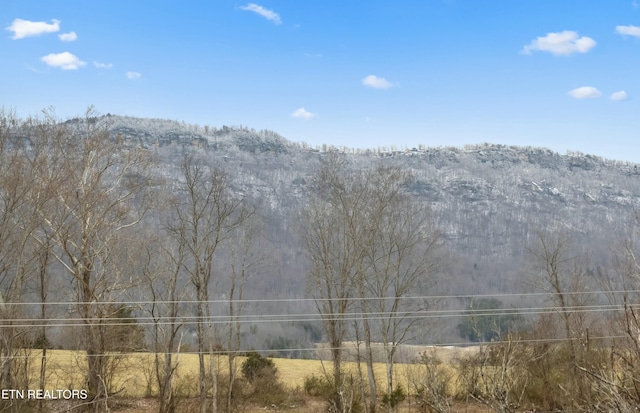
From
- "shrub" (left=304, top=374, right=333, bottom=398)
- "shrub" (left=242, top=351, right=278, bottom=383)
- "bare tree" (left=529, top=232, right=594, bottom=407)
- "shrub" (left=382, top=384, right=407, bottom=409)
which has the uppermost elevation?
"bare tree" (left=529, top=232, right=594, bottom=407)

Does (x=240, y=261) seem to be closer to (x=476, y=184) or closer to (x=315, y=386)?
(x=315, y=386)

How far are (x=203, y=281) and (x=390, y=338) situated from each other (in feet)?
29.5

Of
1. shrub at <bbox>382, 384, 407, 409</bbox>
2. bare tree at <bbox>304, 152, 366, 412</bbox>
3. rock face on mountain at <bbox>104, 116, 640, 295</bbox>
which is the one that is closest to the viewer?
shrub at <bbox>382, 384, 407, 409</bbox>

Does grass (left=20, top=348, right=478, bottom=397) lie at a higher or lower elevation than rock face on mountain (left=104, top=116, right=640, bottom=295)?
lower

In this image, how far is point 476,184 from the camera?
10488 centimetres

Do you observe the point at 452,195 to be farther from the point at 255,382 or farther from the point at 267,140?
the point at 255,382

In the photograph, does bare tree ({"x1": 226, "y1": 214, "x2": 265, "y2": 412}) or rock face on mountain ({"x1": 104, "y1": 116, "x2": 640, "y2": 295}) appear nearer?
bare tree ({"x1": 226, "y1": 214, "x2": 265, "y2": 412})

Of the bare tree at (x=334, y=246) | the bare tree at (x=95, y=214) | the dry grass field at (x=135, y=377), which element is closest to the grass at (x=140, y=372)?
the dry grass field at (x=135, y=377)

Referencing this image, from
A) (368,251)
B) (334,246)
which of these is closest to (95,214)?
(334,246)

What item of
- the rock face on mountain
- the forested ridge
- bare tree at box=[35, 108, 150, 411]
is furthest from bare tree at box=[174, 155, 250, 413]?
the rock face on mountain

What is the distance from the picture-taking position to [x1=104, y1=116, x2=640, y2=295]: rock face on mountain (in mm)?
74125

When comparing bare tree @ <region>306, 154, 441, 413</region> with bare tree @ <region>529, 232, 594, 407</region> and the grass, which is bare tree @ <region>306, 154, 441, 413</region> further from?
bare tree @ <region>529, 232, 594, 407</region>

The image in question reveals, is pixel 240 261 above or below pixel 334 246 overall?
below

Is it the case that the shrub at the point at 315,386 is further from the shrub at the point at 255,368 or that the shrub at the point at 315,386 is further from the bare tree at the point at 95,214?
the bare tree at the point at 95,214
